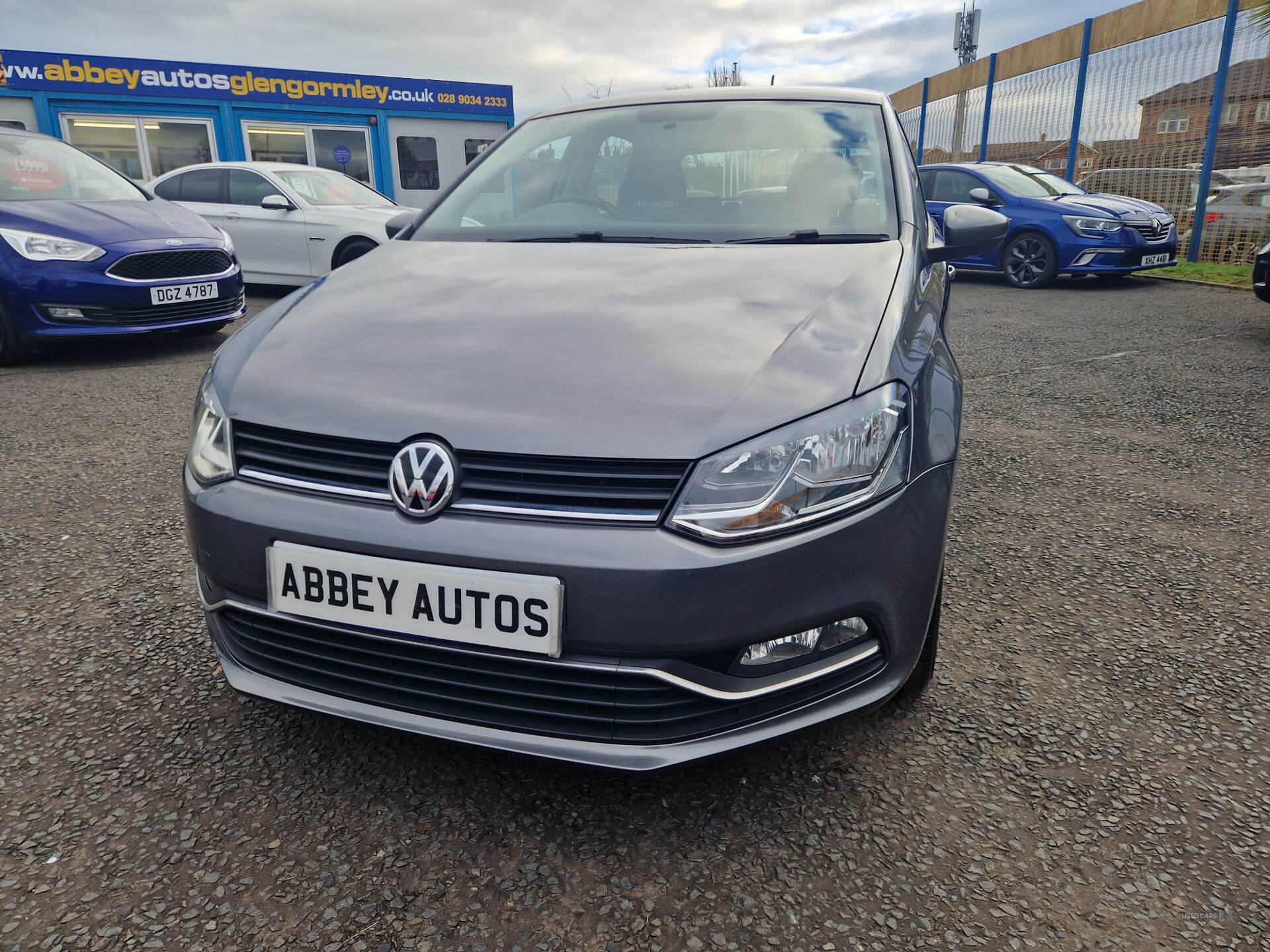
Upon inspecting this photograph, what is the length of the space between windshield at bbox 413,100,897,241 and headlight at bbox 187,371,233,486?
0.99 m

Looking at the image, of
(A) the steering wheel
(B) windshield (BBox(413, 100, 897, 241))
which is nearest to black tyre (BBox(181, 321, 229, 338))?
(B) windshield (BBox(413, 100, 897, 241))

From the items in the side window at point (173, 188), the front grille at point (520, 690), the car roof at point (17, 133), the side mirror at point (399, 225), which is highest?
the car roof at point (17, 133)

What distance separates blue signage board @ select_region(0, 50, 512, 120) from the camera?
1345cm

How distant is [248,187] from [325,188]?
0.71 meters

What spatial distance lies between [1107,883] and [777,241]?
61.1 inches

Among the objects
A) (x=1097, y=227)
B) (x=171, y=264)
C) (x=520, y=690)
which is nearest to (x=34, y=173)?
(x=171, y=264)

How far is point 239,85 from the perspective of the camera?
48.4 ft

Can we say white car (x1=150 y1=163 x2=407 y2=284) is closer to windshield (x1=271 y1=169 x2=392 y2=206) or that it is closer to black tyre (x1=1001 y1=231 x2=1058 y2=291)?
windshield (x1=271 y1=169 x2=392 y2=206)

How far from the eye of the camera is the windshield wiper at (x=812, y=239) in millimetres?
2225

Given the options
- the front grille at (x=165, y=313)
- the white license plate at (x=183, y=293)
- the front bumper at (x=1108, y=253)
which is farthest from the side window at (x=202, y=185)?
the front bumper at (x=1108, y=253)

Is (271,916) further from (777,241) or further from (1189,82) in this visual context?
(1189,82)

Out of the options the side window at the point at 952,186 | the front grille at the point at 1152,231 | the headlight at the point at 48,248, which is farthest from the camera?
the side window at the point at 952,186

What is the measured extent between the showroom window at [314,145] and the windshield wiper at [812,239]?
1455cm

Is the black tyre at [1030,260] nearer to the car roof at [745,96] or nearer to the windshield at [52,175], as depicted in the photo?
the car roof at [745,96]
